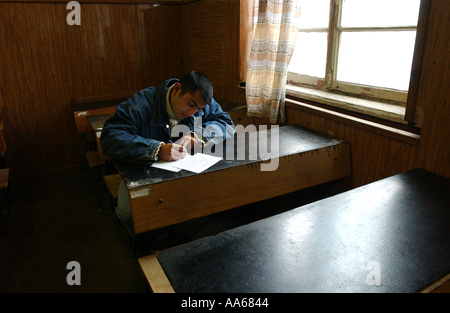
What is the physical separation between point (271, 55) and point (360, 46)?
0.62 m

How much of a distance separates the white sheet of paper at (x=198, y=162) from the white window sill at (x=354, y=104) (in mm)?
946

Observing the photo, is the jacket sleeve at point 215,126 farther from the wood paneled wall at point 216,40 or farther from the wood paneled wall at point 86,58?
the wood paneled wall at point 216,40

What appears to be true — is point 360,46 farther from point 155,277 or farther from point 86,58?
point 86,58

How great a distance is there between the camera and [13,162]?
3.42 metres

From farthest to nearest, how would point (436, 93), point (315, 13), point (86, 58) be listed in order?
point (86, 58) → point (315, 13) → point (436, 93)

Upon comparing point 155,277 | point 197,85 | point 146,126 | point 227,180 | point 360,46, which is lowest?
point 155,277

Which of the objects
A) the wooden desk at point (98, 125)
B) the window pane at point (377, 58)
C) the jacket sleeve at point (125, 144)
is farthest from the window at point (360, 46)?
the wooden desk at point (98, 125)

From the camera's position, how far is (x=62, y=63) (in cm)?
343

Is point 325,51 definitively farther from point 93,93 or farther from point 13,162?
point 13,162

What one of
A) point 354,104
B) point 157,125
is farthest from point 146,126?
point 354,104

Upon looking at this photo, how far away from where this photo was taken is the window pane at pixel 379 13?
5.99 ft

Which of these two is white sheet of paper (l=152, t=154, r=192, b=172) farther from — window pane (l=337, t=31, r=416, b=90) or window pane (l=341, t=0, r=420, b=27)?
window pane (l=341, t=0, r=420, b=27)

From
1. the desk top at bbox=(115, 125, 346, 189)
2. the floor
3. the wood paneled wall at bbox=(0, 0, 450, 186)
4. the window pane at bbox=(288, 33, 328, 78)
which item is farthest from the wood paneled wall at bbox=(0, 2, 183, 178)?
the desk top at bbox=(115, 125, 346, 189)
